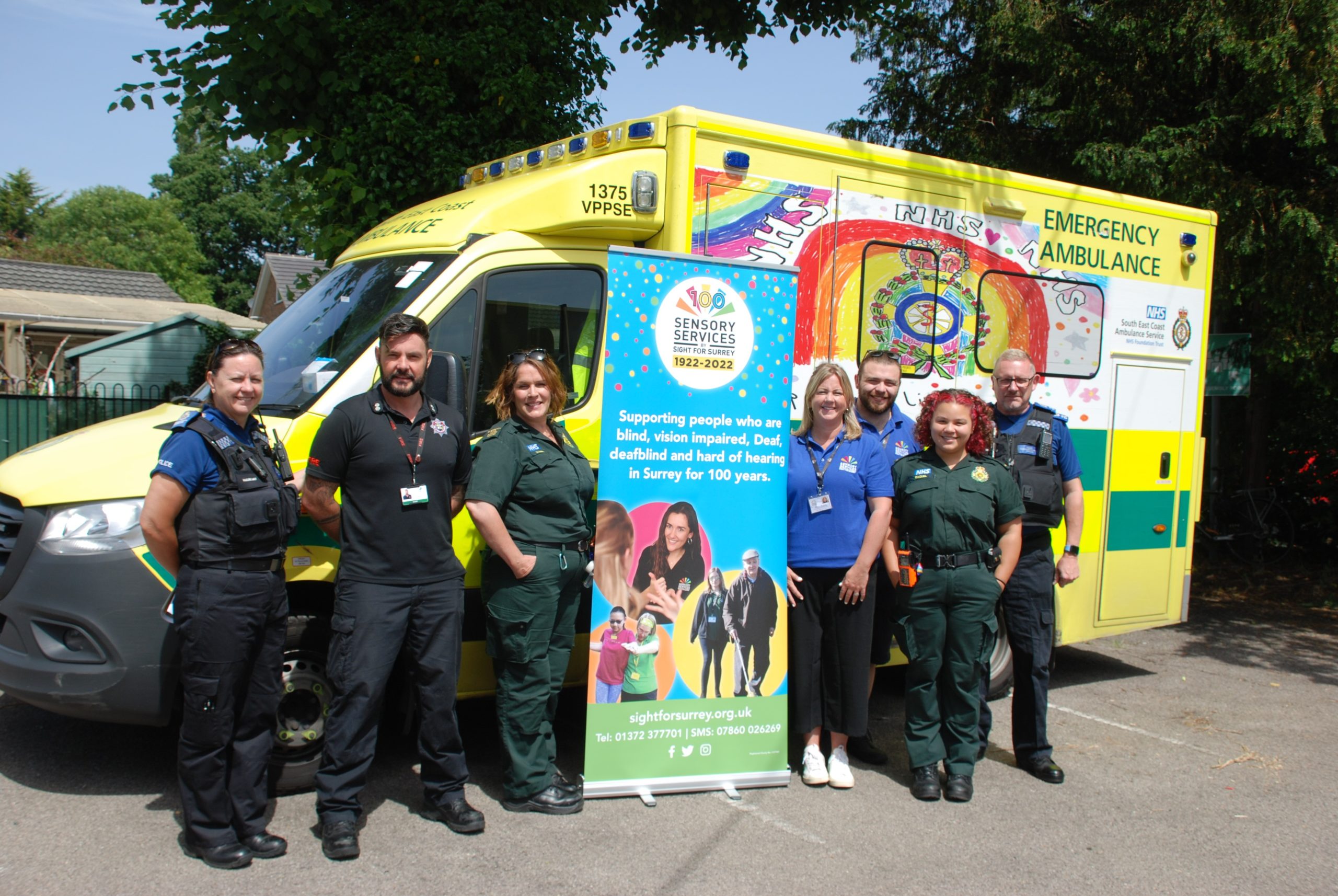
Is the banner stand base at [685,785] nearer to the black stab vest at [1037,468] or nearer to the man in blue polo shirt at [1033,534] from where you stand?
the man in blue polo shirt at [1033,534]

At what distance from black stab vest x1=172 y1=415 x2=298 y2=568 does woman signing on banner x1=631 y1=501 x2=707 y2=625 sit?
5.04 feet

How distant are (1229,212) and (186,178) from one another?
60981 mm

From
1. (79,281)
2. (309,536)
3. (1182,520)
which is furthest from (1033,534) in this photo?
(79,281)

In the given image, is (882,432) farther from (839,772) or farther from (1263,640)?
(1263,640)

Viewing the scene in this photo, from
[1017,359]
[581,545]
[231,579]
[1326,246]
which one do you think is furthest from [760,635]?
[1326,246]

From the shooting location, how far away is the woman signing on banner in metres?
4.47

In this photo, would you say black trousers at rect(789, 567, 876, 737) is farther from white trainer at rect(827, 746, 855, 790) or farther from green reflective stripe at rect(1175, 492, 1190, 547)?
green reflective stripe at rect(1175, 492, 1190, 547)

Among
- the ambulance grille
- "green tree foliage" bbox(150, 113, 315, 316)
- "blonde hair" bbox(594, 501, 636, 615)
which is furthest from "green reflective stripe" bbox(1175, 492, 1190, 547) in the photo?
"green tree foliage" bbox(150, 113, 315, 316)

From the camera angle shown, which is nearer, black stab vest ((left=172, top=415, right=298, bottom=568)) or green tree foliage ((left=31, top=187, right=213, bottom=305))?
black stab vest ((left=172, top=415, right=298, bottom=568))

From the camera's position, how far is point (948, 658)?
15.2ft

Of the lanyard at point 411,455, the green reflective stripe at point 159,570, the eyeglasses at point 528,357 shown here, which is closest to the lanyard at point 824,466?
the eyeglasses at point 528,357

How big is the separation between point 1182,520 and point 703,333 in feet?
13.1

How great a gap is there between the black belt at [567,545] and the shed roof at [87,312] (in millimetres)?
16583

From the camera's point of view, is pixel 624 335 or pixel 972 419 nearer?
pixel 624 335
